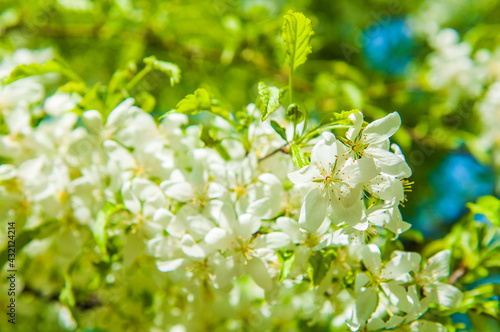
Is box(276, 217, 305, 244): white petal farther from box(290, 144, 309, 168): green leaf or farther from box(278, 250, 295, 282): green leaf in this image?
box(290, 144, 309, 168): green leaf

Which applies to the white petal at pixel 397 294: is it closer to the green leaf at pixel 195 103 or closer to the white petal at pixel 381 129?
the white petal at pixel 381 129

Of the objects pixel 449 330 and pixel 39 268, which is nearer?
pixel 449 330

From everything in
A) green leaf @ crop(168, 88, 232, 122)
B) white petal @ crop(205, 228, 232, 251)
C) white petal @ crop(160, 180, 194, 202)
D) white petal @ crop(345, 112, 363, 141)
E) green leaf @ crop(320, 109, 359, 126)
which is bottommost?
white petal @ crop(205, 228, 232, 251)

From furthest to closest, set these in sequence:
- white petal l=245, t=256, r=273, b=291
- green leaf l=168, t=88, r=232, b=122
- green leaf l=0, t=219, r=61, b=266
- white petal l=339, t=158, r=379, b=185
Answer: green leaf l=0, t=219, r=61, b=266 → white petal l=245, t=256, r=273, b=291 → green leaf l=168, t=88, r=232, b=122 → white petal l=339, t=158, r=379, b=185

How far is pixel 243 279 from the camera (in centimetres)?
256

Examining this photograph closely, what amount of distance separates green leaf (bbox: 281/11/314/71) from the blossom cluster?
30 centimetres

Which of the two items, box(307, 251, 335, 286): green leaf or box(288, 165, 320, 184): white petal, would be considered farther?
box(307, 251, 335, 286): green leaf

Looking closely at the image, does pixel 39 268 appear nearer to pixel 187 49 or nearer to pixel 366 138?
pixel 187 49

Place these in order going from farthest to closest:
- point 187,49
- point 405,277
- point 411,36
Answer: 1. point 411,36
2. point 187,49
3. point 405,277

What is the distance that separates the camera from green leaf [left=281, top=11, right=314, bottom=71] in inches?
52.6

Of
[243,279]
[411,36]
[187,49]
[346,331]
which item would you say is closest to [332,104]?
[187,49]

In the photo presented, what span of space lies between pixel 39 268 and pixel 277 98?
6.40 feet

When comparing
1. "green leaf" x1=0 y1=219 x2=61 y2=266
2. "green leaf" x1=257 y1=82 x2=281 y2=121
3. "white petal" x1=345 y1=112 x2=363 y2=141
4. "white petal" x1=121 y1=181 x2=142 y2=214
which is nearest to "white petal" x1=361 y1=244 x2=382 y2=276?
"white petal" x1=345 y1=112 x2=363 y2=141

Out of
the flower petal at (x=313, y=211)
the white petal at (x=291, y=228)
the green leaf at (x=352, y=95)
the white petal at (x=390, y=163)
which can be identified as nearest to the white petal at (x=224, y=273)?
the white petal at (x=291, y=228)
